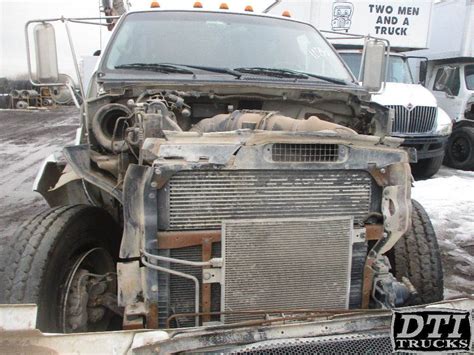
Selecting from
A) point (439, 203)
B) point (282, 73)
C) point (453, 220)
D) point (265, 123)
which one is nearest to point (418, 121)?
point (439, 203)

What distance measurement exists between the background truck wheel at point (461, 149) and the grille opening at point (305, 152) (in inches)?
340

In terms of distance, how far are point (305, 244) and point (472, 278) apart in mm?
2734

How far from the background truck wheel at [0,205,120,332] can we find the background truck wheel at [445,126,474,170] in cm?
885

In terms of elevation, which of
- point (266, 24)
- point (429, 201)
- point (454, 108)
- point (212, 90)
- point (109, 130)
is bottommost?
point (429, 201)

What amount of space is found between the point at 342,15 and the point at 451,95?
11.4ft

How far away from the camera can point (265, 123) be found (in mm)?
2623

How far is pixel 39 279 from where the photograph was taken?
232 cm

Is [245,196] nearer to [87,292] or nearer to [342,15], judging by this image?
[87,292]

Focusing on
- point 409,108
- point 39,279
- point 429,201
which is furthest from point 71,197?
point 409,108

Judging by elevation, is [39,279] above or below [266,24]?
below

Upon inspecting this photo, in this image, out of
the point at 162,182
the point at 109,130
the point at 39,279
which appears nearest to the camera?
the point at 162,182

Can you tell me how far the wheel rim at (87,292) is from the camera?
8.07 ft

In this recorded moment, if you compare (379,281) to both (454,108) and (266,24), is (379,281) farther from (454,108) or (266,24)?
(454,108)

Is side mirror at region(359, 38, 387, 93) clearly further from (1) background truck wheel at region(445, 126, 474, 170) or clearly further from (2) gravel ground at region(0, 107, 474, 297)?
(1) background truck wheel at region(445, 126, 474, 170)
